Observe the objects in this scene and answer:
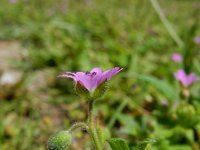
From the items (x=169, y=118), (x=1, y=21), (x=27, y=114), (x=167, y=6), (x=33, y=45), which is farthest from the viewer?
(x=167, y=6)

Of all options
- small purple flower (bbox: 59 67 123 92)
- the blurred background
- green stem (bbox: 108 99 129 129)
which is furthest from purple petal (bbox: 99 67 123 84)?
green stem (bbox: 108 99 129 129)

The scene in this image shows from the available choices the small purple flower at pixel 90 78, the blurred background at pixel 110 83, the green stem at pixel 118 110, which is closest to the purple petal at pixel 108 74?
the small purple flower at pixel 90 78

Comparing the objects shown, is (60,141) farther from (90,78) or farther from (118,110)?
(118,110)

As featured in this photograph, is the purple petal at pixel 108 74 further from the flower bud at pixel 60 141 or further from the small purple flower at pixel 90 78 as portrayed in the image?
the flower bud at pixel 60 141

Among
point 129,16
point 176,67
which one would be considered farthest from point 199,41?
point 129,16

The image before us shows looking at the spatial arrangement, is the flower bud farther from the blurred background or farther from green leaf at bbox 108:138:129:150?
the blurred background

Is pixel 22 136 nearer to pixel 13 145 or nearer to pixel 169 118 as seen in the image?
pixel 13 145

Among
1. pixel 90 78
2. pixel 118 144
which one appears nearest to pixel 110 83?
pixel 90 78

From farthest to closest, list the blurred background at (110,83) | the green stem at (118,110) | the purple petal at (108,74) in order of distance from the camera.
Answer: the green stem at (118,110), the blurred background at (110,83), the purple petal at (108,74)
